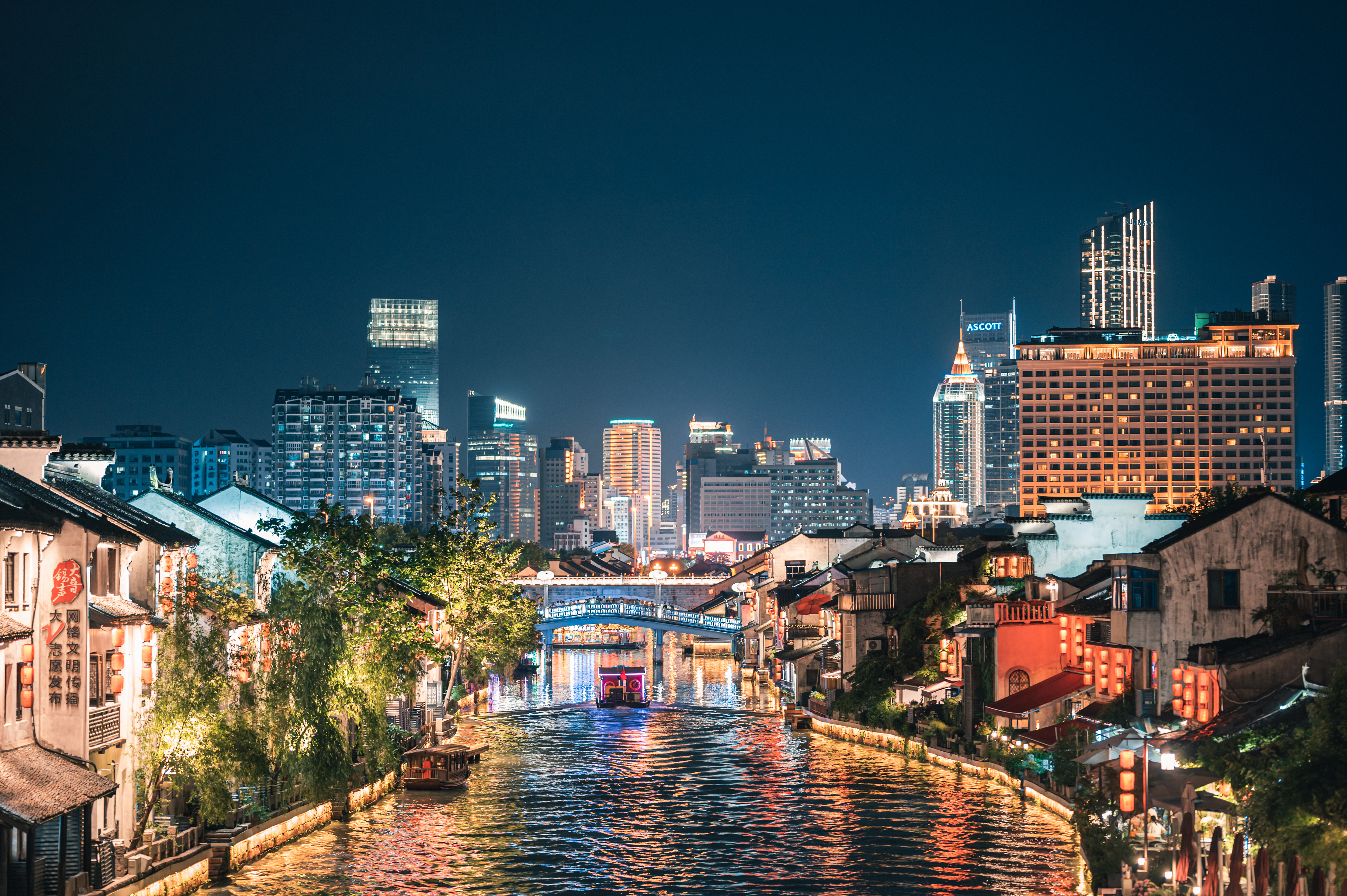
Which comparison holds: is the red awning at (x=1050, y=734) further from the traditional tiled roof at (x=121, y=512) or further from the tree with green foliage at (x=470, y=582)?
the traditional tiled roof at (x=121, y=512)

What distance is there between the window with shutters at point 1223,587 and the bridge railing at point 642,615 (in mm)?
79132

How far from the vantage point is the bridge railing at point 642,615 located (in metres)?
131

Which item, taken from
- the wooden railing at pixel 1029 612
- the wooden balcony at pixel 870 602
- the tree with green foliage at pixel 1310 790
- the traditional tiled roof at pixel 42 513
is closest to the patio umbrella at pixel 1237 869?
the tree with green foliage at pixel 1310 790

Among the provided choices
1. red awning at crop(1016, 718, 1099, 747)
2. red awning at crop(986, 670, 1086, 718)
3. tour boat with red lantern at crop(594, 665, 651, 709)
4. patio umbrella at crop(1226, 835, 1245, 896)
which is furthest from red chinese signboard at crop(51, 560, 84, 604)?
tour boat with red lantern at crop(594, 665, 651, 709)

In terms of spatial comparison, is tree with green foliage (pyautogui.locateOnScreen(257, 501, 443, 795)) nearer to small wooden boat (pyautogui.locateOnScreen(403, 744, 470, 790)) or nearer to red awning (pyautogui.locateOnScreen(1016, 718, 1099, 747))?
small wooden boat (pyautogui.locateOnScreen(403, 744, 470, 790))

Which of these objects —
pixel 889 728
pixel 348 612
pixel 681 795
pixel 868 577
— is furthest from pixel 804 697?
pixel 348 612

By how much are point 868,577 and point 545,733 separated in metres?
22.0

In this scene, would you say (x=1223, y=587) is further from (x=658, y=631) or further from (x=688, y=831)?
(x=658, y=631)

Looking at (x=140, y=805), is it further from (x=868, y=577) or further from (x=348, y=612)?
(x=868, y=577)

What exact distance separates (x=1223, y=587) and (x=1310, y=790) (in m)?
25.0

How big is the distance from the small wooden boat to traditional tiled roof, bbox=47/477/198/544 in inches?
642

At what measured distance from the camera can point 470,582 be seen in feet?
259

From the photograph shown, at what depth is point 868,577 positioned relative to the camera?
296ft

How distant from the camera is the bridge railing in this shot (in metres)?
131
